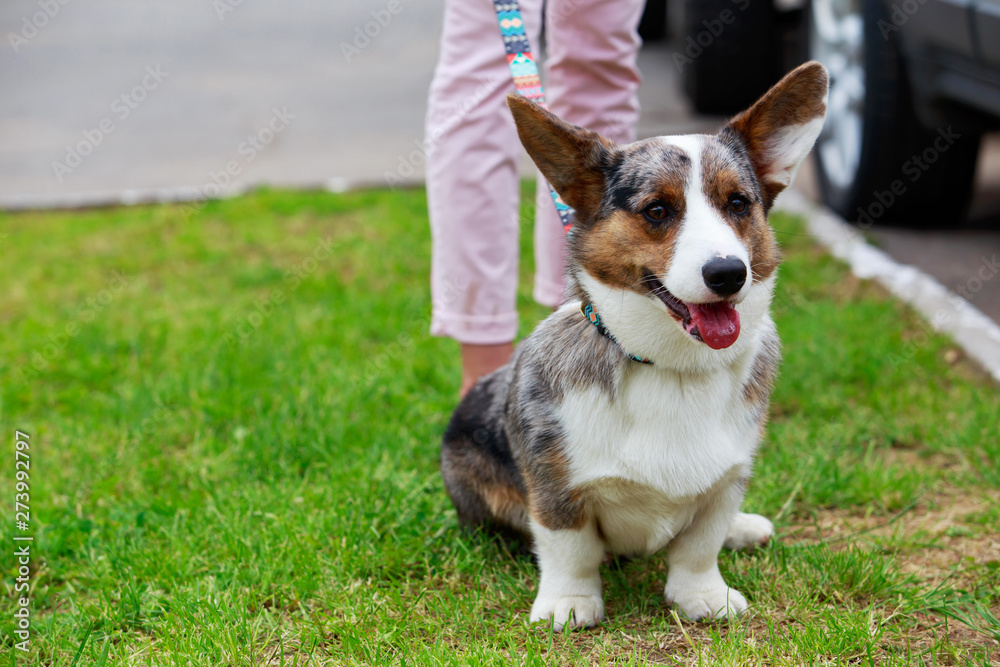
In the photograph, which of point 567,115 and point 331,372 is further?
point 331,372

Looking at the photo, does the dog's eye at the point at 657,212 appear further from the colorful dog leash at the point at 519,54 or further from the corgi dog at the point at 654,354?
the colorful dog leash at the point at 519,54

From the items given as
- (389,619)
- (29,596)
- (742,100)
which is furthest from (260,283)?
(742,100)

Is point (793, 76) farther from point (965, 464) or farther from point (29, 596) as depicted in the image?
point (29, 596)

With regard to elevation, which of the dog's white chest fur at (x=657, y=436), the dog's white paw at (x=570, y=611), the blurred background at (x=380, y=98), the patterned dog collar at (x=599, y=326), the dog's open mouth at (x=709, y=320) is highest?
the dog's open mouth at (x=709, y=320)

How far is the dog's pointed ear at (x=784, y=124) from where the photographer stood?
1.94 meters

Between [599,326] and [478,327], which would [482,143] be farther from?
[599,326]

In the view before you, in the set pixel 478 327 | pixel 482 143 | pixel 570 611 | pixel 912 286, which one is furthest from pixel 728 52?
pixel 570 611

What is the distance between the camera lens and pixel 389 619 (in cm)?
213

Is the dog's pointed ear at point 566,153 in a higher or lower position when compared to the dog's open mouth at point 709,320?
higher

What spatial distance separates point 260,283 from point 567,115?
83.3 inches

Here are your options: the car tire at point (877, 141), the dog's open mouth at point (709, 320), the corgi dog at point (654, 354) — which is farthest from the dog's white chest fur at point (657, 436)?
the car tire at point (877, 141)

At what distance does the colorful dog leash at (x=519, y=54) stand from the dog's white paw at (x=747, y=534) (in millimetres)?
901

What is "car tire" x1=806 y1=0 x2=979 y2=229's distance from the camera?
4.29 m

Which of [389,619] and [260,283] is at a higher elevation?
[389,619]
